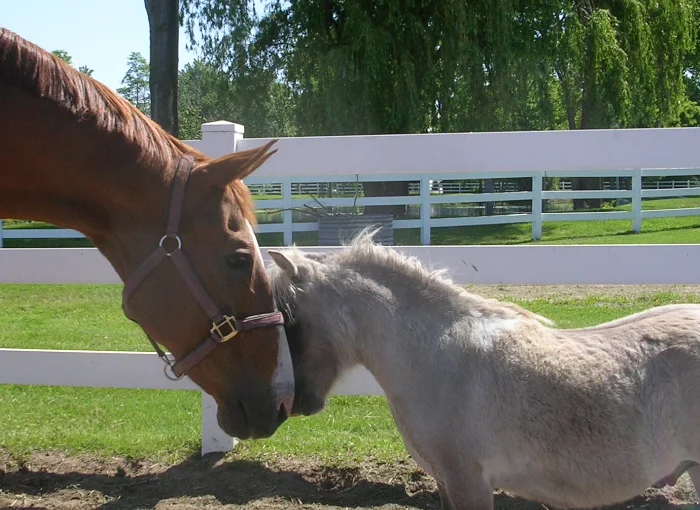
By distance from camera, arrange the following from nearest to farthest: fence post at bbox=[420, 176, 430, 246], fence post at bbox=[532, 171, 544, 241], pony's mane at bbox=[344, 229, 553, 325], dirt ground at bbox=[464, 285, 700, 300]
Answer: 1. pony's mane at bbox=[344, 229, 553, 325]
2. dirt ground at bbox=[464, 285, 700, 300]
3. fence post at bbox=[420, 176, 430, 246]
4. fence post at bbox=[532, 171, 544, 241]

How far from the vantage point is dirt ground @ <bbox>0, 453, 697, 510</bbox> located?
3.48 metres

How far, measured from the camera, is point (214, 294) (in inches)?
91.3

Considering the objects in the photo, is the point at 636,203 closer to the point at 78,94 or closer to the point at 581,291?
the point at 581,291

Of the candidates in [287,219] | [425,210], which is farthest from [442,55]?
[287,219]

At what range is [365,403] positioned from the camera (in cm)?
485

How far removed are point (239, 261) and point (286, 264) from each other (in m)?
0.41

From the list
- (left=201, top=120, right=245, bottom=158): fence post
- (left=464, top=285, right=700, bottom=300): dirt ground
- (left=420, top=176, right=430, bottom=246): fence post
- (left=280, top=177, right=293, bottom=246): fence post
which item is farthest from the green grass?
(left=420, top=176, right=430, bottom=246): fence post

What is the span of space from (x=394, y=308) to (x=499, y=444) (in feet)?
2.16

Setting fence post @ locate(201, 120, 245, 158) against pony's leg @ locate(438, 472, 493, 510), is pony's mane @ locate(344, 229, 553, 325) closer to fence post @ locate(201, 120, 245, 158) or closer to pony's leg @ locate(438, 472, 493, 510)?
pony's leg @ locate(438, 472, 493, 510)

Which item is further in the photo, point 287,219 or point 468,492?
point 287,219

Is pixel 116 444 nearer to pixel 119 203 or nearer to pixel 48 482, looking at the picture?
pixel 48 482

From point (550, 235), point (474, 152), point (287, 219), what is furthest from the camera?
point (550, 235)

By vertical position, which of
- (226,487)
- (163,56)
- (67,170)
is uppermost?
(163,56)

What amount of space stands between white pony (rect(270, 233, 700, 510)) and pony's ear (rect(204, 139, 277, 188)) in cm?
49
